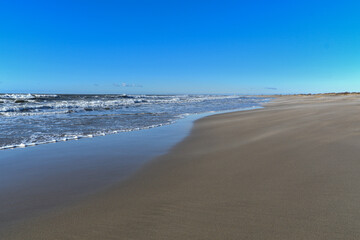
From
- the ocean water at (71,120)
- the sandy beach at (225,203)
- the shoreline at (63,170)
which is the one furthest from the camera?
the ocean water at (71,120)

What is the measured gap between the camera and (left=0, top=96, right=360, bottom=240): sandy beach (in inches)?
80.0

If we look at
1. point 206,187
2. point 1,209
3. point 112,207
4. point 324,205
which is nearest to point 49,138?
point 1,209

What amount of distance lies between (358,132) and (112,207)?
21.9ft

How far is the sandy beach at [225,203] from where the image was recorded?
203 centimetres

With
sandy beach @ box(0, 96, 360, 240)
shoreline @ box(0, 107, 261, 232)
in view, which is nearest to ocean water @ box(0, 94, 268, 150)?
shoreline @ box(0, 107, 261, 232)

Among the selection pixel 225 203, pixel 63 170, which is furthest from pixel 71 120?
pixel 225 203

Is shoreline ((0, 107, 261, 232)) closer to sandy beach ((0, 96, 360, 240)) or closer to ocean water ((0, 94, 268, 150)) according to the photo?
sandy beach ((0, 96, 360, 240))

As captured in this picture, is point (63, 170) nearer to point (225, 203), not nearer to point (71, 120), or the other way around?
point (225, 203)

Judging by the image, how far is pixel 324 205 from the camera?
2.37 m

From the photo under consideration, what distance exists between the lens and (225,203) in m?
2.54

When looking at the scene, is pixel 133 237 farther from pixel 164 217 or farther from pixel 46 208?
pixel 46 208

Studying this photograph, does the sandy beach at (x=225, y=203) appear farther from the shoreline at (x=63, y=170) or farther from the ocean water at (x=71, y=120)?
the ocean water at (x=71, y=120)

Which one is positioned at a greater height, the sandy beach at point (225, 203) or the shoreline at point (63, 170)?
the sandy beach at point (225, 203)

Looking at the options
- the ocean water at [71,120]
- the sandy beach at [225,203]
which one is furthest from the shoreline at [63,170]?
the ocean water at [71,120]
